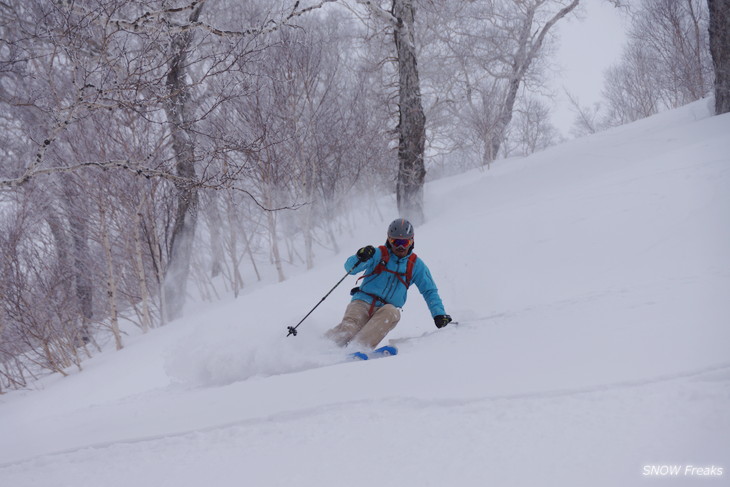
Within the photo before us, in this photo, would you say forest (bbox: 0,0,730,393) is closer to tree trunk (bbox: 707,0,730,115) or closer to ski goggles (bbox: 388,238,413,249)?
tree trunk (bbox: 707,0,730,115)

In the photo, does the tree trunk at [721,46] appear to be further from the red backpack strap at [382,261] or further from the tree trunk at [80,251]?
the tree trunk at [80,251]

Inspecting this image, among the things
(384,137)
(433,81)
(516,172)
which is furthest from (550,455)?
(433,81)

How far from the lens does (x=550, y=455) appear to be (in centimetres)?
185

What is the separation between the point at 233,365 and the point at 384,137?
1132 cm

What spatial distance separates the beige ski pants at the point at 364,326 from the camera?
4.54 meters

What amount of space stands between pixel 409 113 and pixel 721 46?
248 inches

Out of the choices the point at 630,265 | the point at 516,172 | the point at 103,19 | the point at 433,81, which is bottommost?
the point at 630,265

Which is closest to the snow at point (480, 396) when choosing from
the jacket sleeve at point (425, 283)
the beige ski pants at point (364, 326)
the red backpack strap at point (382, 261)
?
the beige ski pants at point (364, 326)

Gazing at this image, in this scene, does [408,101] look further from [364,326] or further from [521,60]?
[521,60]

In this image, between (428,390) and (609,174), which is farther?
(609,174)

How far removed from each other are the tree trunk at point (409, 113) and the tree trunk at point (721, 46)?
592 cm

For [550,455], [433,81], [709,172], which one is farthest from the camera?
[433,81]

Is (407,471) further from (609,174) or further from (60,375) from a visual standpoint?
(60,375)

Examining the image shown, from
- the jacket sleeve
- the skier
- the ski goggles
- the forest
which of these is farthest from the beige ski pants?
the forest
